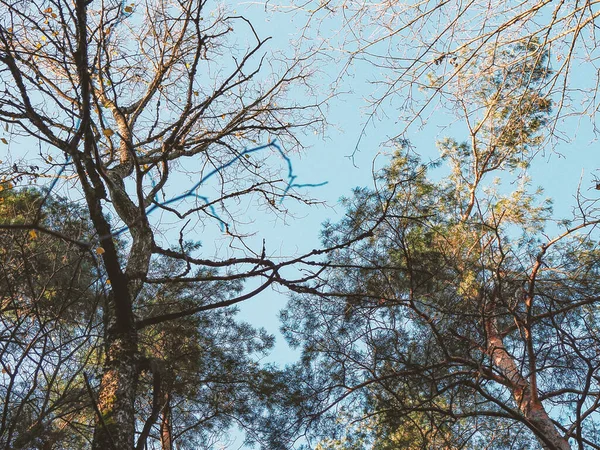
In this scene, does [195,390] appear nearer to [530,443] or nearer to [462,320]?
[462,320]

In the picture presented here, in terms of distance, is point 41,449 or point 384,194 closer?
point 41,449

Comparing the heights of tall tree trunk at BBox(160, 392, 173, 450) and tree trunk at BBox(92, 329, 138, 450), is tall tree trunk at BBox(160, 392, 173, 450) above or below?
above

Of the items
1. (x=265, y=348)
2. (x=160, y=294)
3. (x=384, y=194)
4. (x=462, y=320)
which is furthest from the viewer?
(x=265, y=348)

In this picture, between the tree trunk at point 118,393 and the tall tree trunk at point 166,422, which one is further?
the tall tree trunk at point 166,422

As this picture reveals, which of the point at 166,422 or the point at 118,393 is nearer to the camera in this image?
the point at 118,393

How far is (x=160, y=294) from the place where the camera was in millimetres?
5344

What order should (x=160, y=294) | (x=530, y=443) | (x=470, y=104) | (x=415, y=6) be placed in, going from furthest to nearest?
(x=160, y=294) < (x=530, y=443) < (x=470, y=104) < (x=415, y=6)

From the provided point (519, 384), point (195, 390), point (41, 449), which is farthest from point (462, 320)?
point (41, 449)

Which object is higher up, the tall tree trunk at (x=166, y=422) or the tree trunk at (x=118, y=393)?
the tall tree trunk at (x=166, y=422)

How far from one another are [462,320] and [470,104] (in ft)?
5.48

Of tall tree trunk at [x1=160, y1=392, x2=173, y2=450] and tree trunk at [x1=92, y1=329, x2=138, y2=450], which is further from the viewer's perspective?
tall tree trunk at [x1=160, y1=392, x2=173, y2=450]

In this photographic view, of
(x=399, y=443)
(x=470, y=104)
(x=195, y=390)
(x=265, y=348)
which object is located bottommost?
(x=399, y=443)

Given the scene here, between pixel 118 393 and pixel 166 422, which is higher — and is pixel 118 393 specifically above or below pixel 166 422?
below

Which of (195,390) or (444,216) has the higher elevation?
(444,216)
